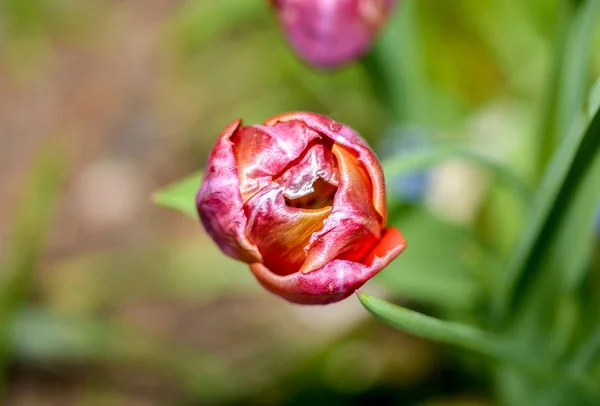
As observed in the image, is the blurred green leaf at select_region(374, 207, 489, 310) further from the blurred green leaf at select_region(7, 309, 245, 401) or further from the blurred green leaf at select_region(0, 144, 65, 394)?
the blurred green leaf at select_region(0, 144, 65, 394)

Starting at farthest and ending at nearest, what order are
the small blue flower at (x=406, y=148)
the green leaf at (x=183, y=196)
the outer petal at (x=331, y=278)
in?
1. the small blue flower at (x=406, y=148)
2. the green leaf at (x=183, y=196)
3. the outer petal at (x=331, y=278)

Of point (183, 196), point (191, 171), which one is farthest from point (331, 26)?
point (191, 171)

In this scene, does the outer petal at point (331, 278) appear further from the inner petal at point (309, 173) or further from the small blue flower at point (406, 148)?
the small blue flower at point (406, 148)

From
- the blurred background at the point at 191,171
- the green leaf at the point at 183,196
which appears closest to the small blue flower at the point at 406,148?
the blurred background at the point at 191,171

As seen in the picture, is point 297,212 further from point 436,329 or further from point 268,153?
point 436,329

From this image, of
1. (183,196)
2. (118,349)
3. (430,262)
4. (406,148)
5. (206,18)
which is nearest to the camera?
(183,196)

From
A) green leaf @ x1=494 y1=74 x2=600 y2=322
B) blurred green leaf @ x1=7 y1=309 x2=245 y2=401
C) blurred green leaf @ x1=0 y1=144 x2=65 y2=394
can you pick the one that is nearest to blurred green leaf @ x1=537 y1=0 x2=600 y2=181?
green leaf @ x1=494 y1=74 x2=600 y2=322

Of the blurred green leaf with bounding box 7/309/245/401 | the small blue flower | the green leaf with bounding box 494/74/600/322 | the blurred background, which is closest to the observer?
the green leaf with bounding box 494/74/600/322
